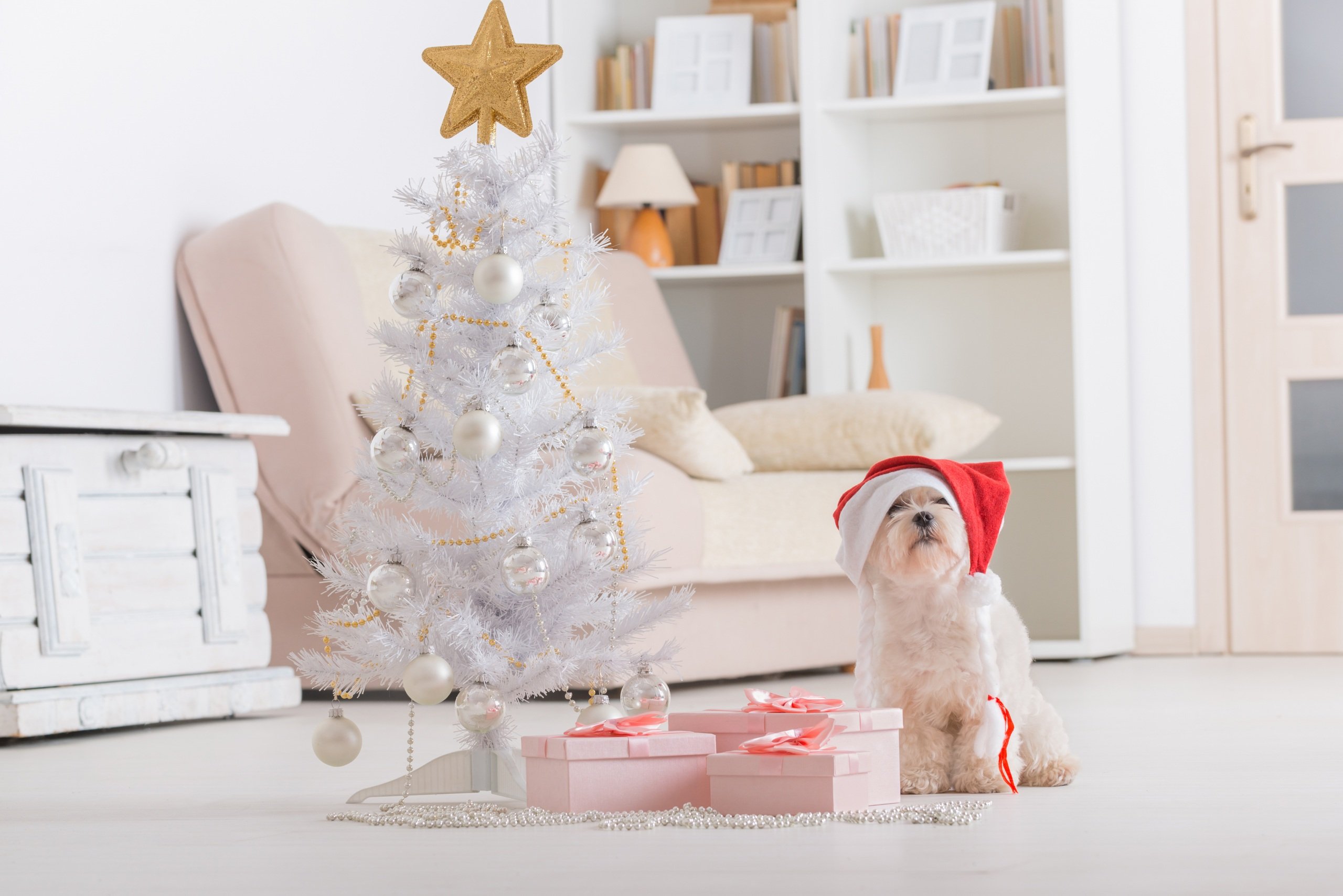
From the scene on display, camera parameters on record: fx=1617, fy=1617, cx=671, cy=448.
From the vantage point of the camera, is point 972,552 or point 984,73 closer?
point 972,552

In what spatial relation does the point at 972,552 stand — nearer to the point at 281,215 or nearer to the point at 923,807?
the point at 923,807

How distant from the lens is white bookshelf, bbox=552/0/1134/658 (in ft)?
11.6

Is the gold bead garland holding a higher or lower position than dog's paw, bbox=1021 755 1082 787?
higher

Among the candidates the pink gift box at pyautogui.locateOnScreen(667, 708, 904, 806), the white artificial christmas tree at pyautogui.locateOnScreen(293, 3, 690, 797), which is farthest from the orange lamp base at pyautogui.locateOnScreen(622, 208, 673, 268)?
the pink gift box at pyautogui.locateOnScreen(667, 708, 904, 806)

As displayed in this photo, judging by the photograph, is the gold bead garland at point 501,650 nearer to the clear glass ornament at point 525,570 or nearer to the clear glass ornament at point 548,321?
the clear glass ornament at point 525,570

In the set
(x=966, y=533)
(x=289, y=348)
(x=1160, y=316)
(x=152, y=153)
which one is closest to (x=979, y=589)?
(x=966, y=533)

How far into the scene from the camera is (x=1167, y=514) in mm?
3641

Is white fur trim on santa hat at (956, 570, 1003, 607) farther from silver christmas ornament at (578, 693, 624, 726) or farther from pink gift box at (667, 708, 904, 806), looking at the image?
silver christmas ornament at (578, 693, 624, 726)

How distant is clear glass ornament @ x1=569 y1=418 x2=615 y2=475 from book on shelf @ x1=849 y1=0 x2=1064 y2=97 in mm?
2298

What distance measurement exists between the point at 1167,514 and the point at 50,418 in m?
2.42

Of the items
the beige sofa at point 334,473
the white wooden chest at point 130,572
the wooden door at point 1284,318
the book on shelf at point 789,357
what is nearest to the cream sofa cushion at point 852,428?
the beige sofa at point 334,473

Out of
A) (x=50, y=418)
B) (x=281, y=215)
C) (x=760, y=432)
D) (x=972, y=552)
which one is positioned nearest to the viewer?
(x=972, y=552)

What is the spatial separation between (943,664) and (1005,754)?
0.36 ft

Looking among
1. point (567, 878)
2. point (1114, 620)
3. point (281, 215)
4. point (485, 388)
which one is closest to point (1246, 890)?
point (567, 878)
